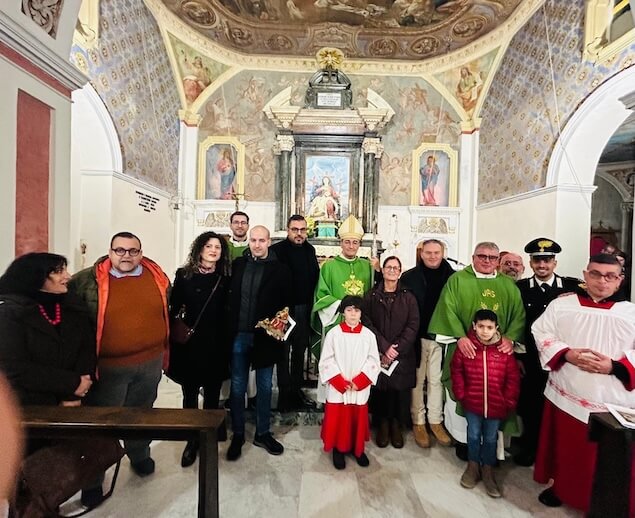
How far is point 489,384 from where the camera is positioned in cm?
267

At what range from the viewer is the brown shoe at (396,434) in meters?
3.20

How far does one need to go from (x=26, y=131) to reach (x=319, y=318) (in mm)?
2710

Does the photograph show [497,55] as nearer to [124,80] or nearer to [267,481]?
[124,80]

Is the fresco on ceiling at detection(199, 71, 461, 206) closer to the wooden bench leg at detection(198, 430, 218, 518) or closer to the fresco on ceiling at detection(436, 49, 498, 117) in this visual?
the fresco on ceiling at detection(436, 49, 498, 117)

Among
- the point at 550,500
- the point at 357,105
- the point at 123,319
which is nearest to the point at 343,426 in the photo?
the point at 550,500

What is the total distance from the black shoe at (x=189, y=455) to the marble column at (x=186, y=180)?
6.95 m

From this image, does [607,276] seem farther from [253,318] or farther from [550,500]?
[253,318]

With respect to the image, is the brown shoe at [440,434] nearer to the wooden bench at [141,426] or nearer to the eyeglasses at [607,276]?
the eyeglasses at [607,276]

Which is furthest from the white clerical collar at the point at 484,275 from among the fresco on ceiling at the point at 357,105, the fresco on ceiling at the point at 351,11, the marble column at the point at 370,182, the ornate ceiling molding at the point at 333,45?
the ornate ceiling molding at the point at 333,45

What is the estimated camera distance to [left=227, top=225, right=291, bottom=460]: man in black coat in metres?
2.94

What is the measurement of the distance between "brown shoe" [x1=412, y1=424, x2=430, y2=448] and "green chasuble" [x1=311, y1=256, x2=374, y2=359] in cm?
116

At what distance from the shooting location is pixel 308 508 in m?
2.44

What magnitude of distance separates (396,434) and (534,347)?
137 centimetres

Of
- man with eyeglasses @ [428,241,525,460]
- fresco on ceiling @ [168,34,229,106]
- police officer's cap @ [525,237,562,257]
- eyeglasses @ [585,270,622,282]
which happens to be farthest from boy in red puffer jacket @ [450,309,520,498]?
fresco on ceiling @ [168,34,229,106]
